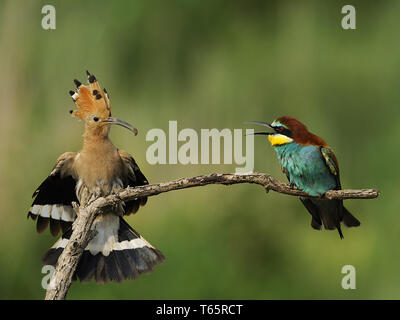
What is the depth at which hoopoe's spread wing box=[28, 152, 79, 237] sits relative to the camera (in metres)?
3.91

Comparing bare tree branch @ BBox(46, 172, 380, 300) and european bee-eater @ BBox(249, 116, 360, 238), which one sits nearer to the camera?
bare tree branch @ BBox(46, 172, 380, 300)

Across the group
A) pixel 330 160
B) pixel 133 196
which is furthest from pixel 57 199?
pixel 330 160

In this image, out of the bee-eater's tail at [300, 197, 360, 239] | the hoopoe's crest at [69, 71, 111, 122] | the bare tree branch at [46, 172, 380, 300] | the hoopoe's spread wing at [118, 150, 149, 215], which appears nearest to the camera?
the bare tree branch at [46, 172, 380, 300]

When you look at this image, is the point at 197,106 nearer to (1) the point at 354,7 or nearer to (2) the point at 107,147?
(1) the point at 354,7

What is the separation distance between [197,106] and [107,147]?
95.7 inches

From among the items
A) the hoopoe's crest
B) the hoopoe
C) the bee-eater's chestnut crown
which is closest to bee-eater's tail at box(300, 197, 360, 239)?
the bee-eater's chestnut crown

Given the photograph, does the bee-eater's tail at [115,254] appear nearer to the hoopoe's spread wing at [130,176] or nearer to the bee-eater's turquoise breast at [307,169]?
the hoopoe's spread wing at [130,176]

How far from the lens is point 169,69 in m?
6.53

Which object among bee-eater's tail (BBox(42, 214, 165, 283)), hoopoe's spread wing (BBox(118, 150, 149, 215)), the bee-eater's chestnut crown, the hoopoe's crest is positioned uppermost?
the hoopoe's crest

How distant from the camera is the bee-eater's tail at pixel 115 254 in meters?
3.97

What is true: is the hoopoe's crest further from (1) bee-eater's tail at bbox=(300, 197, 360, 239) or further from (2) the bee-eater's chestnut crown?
(1) bee-eater's tail at bbox=(300, 197, 360, 239)

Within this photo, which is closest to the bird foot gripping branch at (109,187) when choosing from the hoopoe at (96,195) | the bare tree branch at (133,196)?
the hoopoe at (96,195)

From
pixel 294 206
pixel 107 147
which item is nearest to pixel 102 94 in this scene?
pixel 107 147

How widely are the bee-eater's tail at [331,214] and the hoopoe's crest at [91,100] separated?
4.22 ft
